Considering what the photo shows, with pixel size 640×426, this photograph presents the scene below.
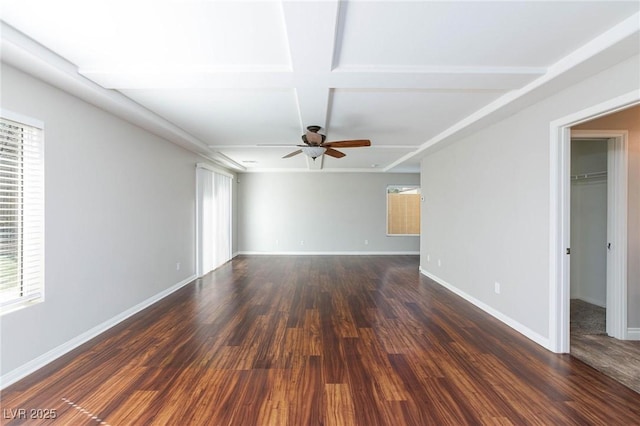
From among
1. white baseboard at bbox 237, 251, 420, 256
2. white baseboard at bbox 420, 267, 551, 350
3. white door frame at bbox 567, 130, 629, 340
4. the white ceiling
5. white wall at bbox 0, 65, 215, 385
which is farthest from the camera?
white baseboard at bbox 237, 251, 420, 256

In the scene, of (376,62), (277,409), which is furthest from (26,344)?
(376,62)

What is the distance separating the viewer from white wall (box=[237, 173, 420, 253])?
8.41 m

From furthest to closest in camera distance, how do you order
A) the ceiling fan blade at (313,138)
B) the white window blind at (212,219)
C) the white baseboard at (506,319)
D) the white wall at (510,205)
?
the white window blind at (212,219) < the ceiling fan blade at (313,138) < the white baseboard at (506,319) < the white wall at (510,205)

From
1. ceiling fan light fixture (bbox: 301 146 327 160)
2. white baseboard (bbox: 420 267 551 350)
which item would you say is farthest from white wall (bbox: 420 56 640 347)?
ceiling fan light fixture (bbox: 301 146 327 160)

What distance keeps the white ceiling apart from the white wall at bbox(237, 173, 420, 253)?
5.02 m

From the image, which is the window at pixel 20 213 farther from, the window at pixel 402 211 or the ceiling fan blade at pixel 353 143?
the window at pixel 402 211

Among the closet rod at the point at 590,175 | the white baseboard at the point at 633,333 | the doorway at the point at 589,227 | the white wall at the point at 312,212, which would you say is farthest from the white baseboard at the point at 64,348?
the closet rod at the point at 590,175

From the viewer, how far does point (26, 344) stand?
2.21m

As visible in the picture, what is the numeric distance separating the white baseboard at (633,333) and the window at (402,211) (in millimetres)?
5738

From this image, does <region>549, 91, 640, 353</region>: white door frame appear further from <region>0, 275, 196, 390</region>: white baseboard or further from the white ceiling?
<region>0, 275, 196, 390</region>: white baseboard

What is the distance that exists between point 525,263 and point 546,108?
61.6 inches

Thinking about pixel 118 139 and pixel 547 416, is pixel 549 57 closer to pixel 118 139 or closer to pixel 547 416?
pixel 547 416

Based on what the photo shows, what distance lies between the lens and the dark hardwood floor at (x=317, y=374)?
181 centimetres

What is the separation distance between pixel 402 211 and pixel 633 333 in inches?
232
